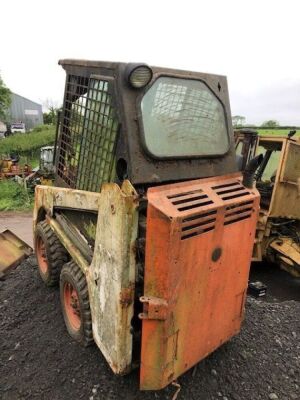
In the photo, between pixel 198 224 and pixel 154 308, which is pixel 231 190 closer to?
pixel 198 224

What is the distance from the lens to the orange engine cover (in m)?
2.10

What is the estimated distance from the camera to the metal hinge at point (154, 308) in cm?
216

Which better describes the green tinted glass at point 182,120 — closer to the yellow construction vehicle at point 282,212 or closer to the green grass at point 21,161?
the yellow construction vehicle at point 282,212

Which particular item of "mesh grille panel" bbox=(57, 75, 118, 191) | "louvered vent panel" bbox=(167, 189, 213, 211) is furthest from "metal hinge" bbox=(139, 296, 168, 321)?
"mesh grille panel" bbox=(57, 75, 118, 191)

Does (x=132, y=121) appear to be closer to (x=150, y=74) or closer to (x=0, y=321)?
(x=150, y=74)

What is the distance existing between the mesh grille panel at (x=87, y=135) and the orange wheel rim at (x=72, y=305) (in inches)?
34.0

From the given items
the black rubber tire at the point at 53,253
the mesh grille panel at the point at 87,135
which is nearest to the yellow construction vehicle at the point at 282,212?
the mesh grille panel at the point at 87,135

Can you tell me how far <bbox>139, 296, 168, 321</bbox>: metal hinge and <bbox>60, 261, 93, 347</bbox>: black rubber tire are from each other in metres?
0.71

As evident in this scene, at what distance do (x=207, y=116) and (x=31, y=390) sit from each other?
236 cm

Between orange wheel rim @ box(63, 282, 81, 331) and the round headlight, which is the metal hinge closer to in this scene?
orange wheel rim @ box(63, 282, 81, 331)

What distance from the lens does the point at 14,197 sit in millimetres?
10867

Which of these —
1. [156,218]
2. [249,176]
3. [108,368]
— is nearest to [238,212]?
[249,176]

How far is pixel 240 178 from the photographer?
271 centimetres

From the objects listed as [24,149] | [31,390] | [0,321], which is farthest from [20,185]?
[31,390]
